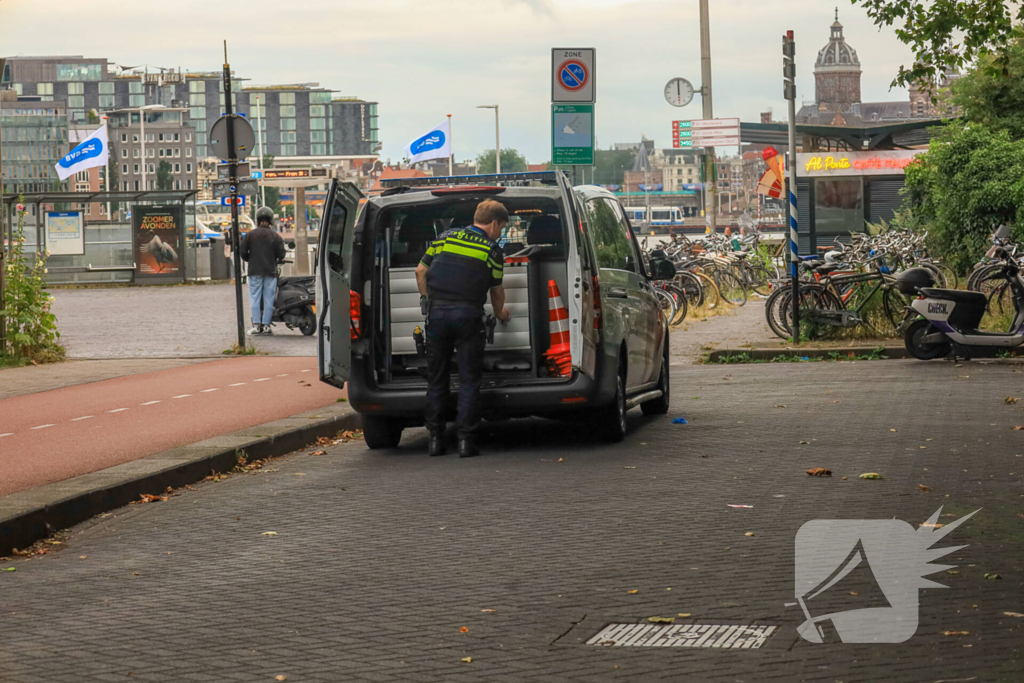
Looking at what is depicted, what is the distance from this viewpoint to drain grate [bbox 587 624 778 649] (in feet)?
15.5

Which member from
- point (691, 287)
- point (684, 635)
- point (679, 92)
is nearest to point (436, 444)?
point (684, 635)

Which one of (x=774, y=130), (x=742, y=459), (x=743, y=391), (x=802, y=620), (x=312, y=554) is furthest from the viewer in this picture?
(x=774, y=130)

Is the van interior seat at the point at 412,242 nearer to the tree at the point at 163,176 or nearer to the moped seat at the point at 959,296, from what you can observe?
the moped seat at the point at 959,296

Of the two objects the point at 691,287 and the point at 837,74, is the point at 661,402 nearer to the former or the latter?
the point at 691,287

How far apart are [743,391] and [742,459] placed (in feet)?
15.1

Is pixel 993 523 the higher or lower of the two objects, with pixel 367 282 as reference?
lower

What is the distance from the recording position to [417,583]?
5805 mm

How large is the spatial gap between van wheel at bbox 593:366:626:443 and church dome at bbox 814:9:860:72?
189935 mm

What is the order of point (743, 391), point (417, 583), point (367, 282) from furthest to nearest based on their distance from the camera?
point (743, 391)
point (367, 282)
point (417, 583)

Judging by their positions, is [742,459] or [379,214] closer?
[742,459]

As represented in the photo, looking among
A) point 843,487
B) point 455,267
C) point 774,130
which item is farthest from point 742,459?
point 774,130

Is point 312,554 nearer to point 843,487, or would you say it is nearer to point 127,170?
point 843,487

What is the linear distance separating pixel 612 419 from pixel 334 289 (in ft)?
7.11

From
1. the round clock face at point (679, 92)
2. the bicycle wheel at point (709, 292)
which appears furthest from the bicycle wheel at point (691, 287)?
the round clock face at point (679, 92)
